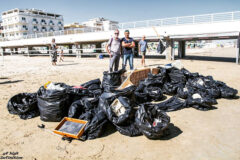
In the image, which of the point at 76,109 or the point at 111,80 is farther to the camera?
the point at 111,80

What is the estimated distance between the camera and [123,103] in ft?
10.4

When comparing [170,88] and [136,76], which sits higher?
[136,76]

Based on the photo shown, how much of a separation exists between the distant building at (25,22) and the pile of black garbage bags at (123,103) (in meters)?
66.7

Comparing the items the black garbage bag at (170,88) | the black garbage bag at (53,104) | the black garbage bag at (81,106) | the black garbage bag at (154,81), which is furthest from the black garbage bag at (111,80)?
the black garbage bag at (170,88)

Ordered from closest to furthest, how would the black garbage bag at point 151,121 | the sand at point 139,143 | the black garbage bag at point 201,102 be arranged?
the sand at point 139,143 → the black garbage bag at point 151,121 → the black garbage bag at point 201,102

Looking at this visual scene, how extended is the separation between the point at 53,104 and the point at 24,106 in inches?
33.3

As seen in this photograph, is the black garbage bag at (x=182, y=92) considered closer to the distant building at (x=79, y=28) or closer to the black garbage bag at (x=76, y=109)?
the black garbage bag at (x=76, y=109)

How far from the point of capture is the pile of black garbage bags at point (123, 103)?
2.94 metres

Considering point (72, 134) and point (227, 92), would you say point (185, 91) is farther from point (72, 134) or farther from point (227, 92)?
A: point (72, 134)

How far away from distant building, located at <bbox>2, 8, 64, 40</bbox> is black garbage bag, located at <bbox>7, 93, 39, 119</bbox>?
6631 cm

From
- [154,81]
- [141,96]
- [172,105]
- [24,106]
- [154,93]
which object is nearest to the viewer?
[24,106]

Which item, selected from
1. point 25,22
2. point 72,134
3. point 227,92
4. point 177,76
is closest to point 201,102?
point 227,92

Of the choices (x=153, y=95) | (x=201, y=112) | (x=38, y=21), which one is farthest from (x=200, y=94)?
(x=38, y=21)

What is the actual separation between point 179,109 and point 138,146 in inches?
71.8
